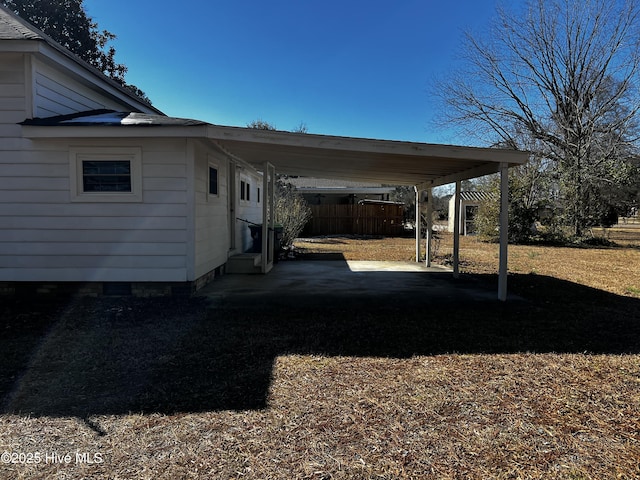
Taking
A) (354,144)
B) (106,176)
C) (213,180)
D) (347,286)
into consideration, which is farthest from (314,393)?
(213,180)

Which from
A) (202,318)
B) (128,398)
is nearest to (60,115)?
(202,318)

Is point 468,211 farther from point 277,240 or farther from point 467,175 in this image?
point 467,175

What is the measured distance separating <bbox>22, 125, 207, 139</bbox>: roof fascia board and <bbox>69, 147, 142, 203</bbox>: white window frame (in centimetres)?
28

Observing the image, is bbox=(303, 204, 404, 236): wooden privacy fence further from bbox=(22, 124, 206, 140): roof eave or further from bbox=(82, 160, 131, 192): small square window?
bbox=(22, 124, 206, 140): roof eave

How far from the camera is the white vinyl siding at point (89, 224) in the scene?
593 cm

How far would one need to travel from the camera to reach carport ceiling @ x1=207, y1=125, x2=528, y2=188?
232 inches

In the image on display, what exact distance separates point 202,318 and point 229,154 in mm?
4090

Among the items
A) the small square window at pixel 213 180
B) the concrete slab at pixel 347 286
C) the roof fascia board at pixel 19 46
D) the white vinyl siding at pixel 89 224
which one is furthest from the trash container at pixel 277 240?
the roof fascia board at pixel 19 46

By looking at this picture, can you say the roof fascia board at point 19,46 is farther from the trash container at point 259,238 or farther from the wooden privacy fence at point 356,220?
the wooden privacy fence at point 356,220

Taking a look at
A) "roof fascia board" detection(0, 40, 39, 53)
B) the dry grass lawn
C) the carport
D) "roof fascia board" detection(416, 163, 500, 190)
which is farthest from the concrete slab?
"roof fascia board" detection(0, 40, 39, 53)

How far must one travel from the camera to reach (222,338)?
4379 millimetres

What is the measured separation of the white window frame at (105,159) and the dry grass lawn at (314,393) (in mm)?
1612

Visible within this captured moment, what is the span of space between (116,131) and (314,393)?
4709 millimetres

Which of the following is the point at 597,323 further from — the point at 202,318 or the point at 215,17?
the point at 215,17
